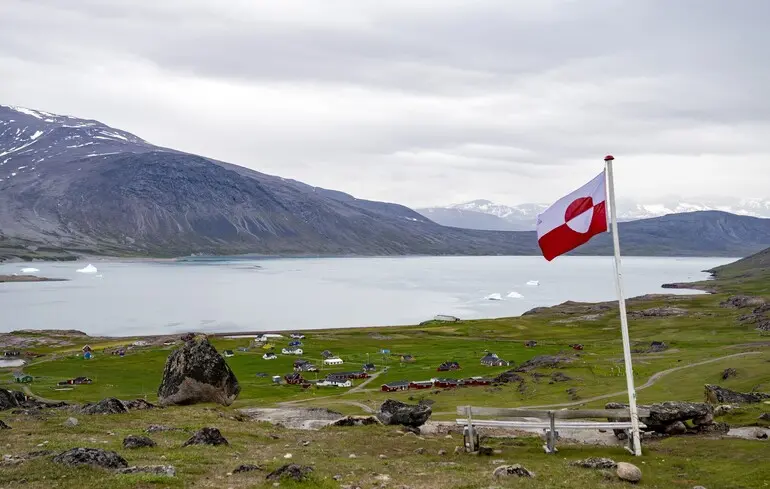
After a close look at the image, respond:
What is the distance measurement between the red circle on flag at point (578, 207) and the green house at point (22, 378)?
3365 inches

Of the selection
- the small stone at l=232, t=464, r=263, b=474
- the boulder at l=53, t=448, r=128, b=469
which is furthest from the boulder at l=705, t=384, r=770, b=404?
the boulder at l=53, t=448, r=128, b=469

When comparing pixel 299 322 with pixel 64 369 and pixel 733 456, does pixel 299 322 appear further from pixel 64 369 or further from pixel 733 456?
pixel 733 456

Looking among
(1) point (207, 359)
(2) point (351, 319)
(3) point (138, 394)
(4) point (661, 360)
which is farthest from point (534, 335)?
(1) point (207, 359)

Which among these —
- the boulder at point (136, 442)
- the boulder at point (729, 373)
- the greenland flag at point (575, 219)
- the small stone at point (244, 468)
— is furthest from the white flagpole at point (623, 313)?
the boulder at point (729, 373)

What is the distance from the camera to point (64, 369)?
Result: 9725cm

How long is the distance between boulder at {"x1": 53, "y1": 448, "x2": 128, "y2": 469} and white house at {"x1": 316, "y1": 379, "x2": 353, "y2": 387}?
66186mm

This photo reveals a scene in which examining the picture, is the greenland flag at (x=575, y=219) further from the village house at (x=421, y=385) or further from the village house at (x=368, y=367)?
the village house at (x=368, y=367)

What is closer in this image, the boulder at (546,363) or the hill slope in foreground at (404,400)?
the hill slope in foreground at (404,400)

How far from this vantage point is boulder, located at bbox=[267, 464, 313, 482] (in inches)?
658

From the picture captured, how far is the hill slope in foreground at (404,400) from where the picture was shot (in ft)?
59.4

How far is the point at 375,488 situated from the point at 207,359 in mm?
22925

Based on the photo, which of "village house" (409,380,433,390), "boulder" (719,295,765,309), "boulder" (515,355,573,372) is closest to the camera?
"boulder" (515,355,573,372)

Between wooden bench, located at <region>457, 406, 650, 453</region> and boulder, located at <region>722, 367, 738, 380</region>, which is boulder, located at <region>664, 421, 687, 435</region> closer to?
wooden bench, located at <region>457, 406, 650, 453</region>

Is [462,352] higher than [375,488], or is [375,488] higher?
[375,488]
